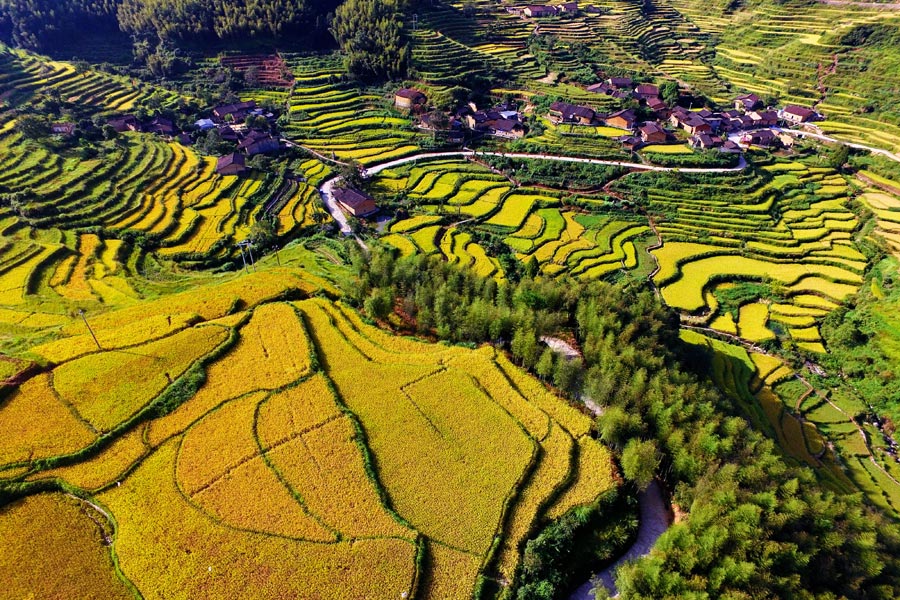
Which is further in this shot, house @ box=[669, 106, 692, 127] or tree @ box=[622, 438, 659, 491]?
house @ box=[669, 106, 692, 127]

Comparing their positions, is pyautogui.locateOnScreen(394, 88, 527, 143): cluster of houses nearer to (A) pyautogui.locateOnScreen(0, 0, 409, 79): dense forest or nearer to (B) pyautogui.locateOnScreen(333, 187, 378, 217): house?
(A) pyautogui.locateOnScreen(0, 0, 409, 79): dense forest

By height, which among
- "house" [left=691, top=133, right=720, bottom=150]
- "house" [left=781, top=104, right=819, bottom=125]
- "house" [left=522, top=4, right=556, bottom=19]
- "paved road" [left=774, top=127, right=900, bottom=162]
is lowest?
"house" [left=691, top=133, right=720, bottom=150]

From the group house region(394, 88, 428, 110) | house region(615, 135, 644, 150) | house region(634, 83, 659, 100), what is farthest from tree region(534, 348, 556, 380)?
house region(634, 83, 659, 100)

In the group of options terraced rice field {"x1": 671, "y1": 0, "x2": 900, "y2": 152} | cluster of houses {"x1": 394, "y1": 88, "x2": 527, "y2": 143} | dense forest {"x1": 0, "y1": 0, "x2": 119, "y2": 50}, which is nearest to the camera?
cluster of houses {"x1": 394, "y1": 88, "x2": 527, "y2": 143}

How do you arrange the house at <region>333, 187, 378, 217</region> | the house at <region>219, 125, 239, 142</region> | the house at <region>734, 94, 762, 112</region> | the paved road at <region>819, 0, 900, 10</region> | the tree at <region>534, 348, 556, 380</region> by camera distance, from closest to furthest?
the tree at <region>534, 348, 556, 380</region> → the house at <region>333, 187, 378, 217</region> → the house at <region>219, 125, 239, 142</region> → the house at <region>734, 94, 762, 112</region> → the paved road at <region>819, 0, 900, 10</region>

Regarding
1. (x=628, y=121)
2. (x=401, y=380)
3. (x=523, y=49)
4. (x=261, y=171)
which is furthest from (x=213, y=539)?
(x=523, y=49)

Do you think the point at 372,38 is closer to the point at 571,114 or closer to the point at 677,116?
the point at 571,114

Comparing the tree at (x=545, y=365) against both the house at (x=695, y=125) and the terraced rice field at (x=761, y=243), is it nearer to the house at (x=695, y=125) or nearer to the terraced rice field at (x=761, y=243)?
the terraced rice field at (x=761, y=243)

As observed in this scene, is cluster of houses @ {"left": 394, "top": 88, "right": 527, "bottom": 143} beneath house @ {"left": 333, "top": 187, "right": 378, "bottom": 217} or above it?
above
